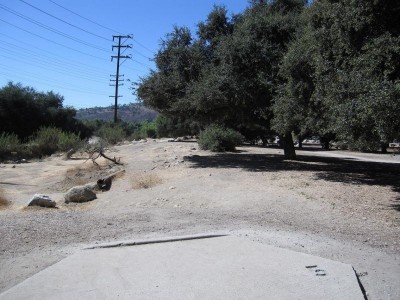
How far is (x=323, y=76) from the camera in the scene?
12.0 m

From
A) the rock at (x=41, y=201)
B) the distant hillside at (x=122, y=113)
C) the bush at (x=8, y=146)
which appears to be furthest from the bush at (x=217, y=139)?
the distant hillside at (x=122, y=113)

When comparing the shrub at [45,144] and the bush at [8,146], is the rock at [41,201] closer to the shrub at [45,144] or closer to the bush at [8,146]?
the bush at [8,146]

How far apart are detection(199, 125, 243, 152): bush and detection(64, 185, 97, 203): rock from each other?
15.4 metres

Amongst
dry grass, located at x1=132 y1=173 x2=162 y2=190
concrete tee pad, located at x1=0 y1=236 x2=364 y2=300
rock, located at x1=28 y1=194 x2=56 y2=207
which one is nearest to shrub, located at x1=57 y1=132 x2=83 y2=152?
dry grass, located at x1=132 y1=173 x2=162 y2=190

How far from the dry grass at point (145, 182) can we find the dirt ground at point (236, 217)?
0.13 feet

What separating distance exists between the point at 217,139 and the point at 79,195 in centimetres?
1640

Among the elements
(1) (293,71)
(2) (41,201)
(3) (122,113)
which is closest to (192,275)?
(2) (41,201)

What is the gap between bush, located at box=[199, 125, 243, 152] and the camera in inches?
1079

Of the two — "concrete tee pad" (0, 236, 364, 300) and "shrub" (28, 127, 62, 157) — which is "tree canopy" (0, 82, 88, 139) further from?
"concrete tee pad" (0, 236, 364, 300)

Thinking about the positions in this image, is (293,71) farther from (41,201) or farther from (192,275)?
(192,275)

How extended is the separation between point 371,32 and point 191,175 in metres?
7.93

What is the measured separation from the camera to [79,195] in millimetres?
12086

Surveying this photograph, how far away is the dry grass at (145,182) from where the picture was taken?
13482 millimetres

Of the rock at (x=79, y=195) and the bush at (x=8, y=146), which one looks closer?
the rock at (x=79, y=195)
